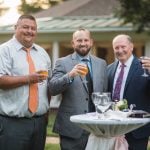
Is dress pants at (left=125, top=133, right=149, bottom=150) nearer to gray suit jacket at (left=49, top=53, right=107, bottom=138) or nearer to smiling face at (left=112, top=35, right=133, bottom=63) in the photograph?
gray suit jacket at (left=49, top=53, right=107, bottom=138)

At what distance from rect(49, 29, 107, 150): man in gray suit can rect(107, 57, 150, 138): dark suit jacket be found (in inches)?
11.2

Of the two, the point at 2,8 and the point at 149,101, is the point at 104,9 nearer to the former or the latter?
the point at 149,101

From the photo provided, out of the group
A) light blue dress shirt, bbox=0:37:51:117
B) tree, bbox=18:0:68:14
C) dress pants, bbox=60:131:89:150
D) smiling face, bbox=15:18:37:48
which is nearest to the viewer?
light blue dress shirt, bbox=0:37:51:117

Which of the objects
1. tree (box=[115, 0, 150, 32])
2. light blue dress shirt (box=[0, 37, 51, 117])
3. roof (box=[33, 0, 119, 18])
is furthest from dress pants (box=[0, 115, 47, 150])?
roof (box=[33, 0, 119, 18])

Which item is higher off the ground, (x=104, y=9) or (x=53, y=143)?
→ (x=104, y=9)

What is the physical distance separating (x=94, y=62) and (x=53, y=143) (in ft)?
14.6

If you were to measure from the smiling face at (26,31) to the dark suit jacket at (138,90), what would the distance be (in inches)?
43.3

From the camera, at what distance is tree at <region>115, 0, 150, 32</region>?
14.4 metres

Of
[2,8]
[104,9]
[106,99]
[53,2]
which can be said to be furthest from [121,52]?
[2,8]

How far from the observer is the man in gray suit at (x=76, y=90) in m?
6.09

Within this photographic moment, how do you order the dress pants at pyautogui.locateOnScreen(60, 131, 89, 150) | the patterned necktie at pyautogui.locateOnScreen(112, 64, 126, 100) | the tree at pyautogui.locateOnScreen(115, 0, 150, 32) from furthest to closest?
1. the tree at pyautogui.locateOnScreen(115, 0, 150, 32)
2. the patterned necktie at pyautogui.locateOnScreen(112, 64, 126, 100)
3. the dress pants at pyautogui.locateOnScreen(60, 131, 89, 150)

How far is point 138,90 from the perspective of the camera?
20.7 feet

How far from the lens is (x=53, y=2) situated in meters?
49.0

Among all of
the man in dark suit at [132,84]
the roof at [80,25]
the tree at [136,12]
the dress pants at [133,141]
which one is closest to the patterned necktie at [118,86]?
the man in dark suit at [132,84]
